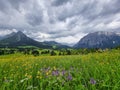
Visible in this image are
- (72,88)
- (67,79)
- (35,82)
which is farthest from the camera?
(35,82)

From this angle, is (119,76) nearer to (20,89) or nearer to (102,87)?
(102,87)

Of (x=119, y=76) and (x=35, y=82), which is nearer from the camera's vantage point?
(x=119, y=76)

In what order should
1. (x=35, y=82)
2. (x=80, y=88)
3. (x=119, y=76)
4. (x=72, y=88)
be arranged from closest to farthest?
(x=80, y=88)
(x=72, y=88)
(x=119, y=76)
(x=35, y=82)

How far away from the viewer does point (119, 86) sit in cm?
314

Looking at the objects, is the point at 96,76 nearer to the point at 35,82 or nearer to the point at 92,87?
the point at 92,87

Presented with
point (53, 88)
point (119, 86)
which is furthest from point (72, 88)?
point (119, 86)

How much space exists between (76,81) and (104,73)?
85 cm

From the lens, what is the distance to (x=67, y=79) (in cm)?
392

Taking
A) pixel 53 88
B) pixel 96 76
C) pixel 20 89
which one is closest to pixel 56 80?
pixel 53 88

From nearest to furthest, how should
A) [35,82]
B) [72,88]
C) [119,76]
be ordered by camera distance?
[72,88]
[119,76]
[35,82]

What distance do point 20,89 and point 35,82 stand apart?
0.94 m

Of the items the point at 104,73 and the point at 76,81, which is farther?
the point at 104,73

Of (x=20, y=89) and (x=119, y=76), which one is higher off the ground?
(x=119, y=76)

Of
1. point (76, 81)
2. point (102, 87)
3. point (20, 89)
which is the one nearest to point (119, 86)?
point (102, 87)
